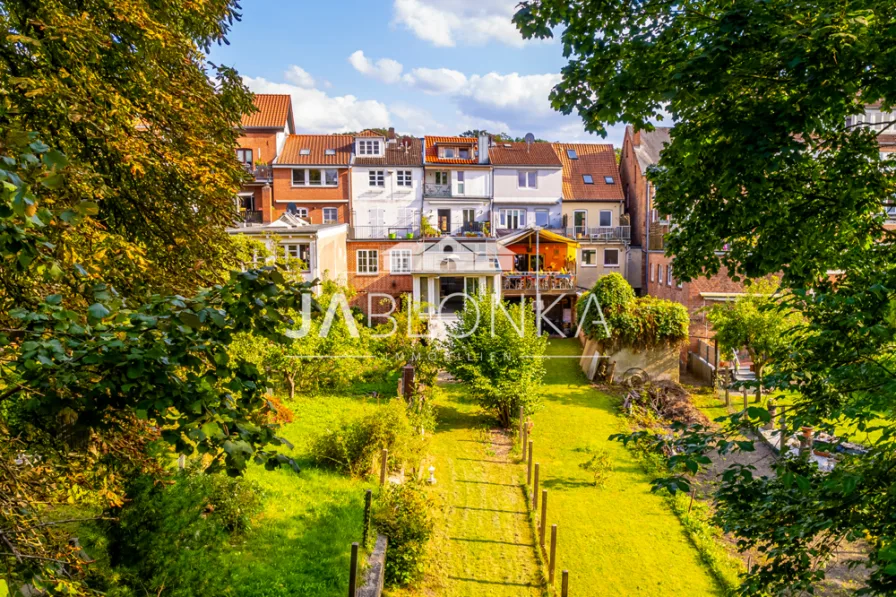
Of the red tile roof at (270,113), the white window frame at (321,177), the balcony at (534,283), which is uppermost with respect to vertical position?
the red tile roof at (270,113)

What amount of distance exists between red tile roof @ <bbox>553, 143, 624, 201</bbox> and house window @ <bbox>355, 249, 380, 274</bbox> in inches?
494

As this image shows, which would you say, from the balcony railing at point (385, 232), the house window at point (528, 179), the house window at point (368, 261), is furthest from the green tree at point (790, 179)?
the house window at point (528, 179)

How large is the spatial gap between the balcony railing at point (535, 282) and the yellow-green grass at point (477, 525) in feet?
41.7

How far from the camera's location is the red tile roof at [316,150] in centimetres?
3291

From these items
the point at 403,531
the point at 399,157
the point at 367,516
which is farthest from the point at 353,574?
the point at 399,157

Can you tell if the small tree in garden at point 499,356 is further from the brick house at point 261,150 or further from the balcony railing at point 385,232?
the brick house at point 261,150

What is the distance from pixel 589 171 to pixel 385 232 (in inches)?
A: 544

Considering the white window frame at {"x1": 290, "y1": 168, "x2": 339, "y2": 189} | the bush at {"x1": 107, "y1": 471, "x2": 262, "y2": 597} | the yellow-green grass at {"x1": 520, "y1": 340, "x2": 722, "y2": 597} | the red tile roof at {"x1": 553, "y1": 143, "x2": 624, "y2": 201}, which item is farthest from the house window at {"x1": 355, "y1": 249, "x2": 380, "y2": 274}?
the bush at {"x1": 107, "y1": 471, "x2": 262, "y2": 597}

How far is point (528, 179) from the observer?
3416 centimetres

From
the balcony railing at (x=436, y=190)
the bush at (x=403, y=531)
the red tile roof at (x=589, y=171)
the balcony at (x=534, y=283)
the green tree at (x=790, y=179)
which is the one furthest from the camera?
the red tile roof at (x=589, y=171)

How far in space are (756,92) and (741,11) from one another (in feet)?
4.08

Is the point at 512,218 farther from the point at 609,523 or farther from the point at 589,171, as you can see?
the point at 609,523

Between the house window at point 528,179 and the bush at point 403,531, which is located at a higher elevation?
the house window at point 528,179

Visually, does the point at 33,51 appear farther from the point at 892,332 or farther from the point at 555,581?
the point at 555,581
